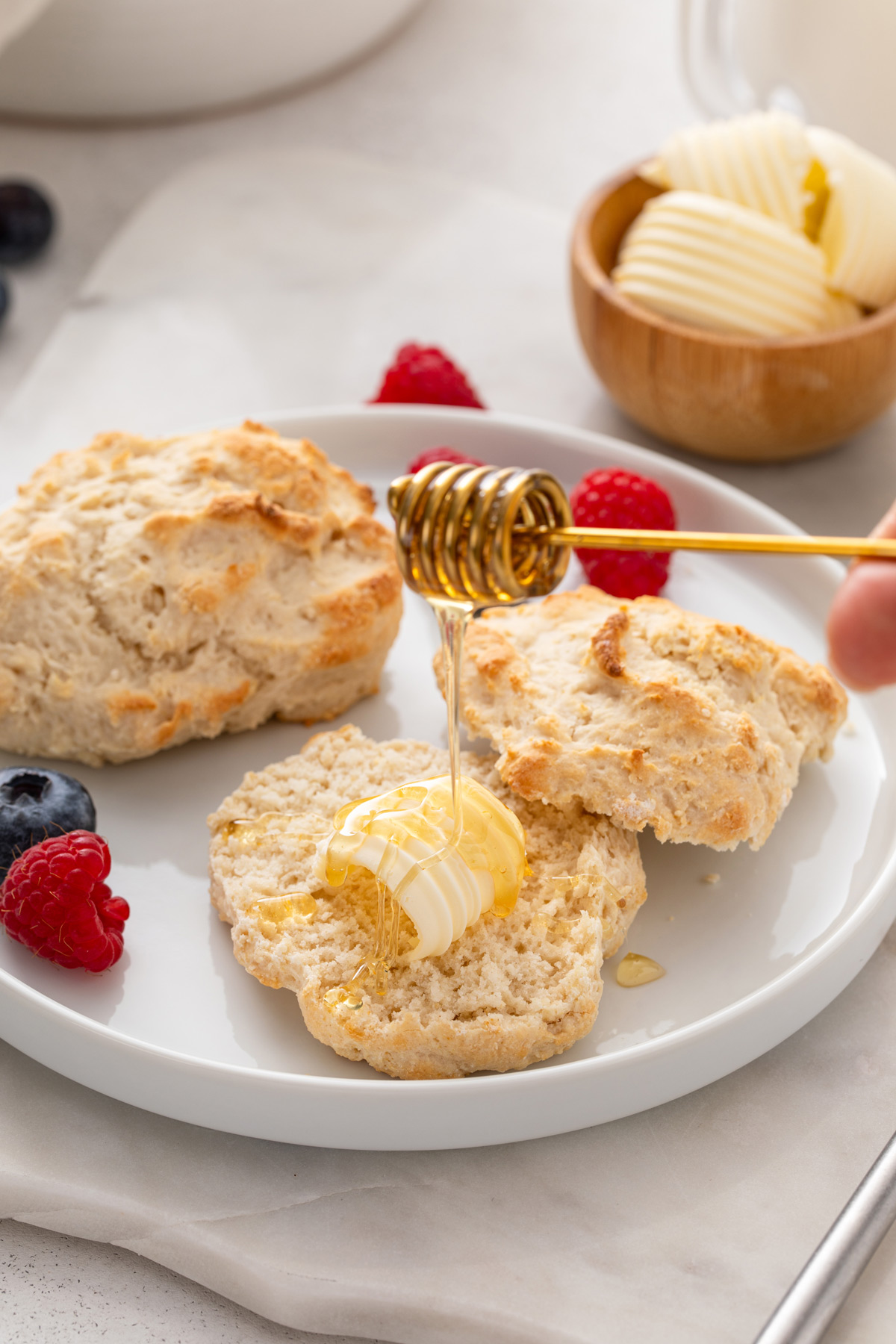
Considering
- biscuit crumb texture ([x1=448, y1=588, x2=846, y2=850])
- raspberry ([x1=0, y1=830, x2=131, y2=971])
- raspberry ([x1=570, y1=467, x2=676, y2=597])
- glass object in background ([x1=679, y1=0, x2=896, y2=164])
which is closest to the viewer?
raspberry ([x1=0, y1=830, x2=131, y2=971])

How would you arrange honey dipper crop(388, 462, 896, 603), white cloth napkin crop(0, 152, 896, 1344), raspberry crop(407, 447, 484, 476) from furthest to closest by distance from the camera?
raspberry crop(407, 447, 484, 476) < white cloth napkin crop(0, 152, 896, 1344) < honey dipper crop(388, 462, 896, 603)

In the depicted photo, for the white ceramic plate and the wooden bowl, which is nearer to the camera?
the white ceramic plate

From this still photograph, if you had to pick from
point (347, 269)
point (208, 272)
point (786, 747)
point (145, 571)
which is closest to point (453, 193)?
point (347, 269)

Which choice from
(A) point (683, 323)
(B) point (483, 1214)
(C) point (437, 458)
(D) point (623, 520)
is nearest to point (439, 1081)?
(B) point (483, 1214)

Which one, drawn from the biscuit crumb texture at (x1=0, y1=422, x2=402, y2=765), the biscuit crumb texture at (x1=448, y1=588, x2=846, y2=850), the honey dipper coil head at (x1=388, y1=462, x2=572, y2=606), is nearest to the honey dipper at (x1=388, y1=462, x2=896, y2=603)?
the honey dipper coil head at (x1=388, y1=462, x2=572, y2=606)

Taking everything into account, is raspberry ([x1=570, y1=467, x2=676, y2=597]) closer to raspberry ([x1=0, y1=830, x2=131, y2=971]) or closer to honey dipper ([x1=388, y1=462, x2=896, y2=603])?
honey dipper ([x1=388, y1=462, x2=896, y2=603])

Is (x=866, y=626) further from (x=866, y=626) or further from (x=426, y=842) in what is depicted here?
(x=426, y=842)

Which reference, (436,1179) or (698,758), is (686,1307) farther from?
(698,758)

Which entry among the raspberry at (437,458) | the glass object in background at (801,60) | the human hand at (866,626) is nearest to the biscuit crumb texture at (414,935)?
the human hand at (866,626)

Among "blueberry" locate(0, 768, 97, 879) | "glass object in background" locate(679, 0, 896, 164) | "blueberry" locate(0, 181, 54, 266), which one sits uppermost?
"glass object in background" locate(679, 0, 896, 164)
